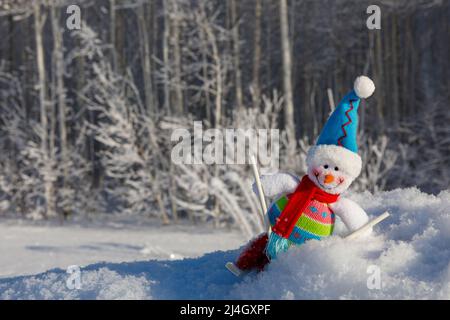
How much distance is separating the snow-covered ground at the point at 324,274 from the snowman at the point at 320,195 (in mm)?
120

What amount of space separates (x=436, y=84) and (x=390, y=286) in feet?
60.8

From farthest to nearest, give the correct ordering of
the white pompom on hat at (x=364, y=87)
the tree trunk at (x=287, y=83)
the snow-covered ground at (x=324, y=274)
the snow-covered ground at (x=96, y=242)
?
1. the tree trunk at (x=287, y=83)
2. the snow-covered ground at (x=96, y=242)
3. the white pompom on hat at (x=364, y=87)
4. the snow-covered ground at (x=324, y=274)

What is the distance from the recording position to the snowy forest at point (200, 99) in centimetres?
1092

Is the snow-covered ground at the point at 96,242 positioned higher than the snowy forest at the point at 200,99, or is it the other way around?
the snowy forest at the point at 200,99

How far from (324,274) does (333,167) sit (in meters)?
0.57

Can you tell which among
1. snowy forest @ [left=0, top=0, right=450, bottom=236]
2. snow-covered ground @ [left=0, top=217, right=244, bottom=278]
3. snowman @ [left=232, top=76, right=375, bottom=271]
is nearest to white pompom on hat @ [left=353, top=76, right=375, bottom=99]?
snowman @ [left=232, top=76, right=375, bottom=271]

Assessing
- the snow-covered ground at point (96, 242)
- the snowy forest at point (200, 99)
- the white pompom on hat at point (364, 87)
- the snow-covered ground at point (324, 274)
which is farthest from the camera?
the snowy forest at point (200, 99)

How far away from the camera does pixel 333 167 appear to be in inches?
92.8

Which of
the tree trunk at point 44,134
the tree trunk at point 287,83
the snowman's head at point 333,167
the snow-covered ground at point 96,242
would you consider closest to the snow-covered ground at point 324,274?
the snowman's head at point 333,167

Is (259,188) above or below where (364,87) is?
below

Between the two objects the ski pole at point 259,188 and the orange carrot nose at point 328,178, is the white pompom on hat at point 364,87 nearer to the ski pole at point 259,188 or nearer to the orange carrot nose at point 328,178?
the orange carrot nose at point 328,178

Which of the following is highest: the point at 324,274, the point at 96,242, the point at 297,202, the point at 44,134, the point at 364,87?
the point at 364,87

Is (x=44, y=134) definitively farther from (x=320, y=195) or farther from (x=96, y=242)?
(x=320, y=195)

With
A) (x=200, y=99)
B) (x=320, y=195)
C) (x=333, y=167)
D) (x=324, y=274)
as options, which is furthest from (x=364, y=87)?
(x=200, y=99)
